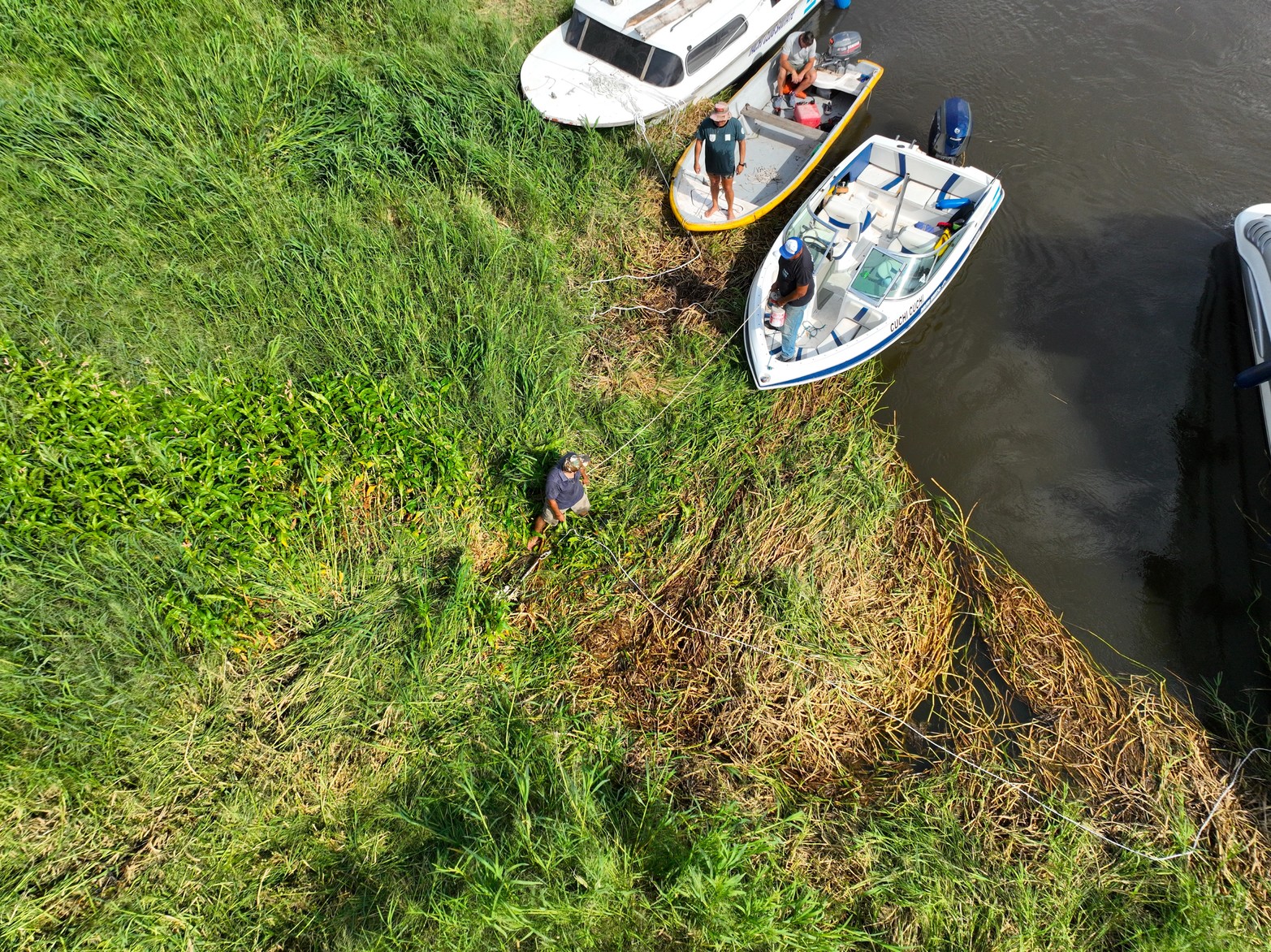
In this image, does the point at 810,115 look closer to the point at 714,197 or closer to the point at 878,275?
the point at 714,197

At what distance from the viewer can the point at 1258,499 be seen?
24.6 feet

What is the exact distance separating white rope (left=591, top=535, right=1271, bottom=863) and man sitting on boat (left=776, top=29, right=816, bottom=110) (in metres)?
7.86

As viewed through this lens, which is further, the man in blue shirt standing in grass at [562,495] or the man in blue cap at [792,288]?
the man in blue cap at [792,288]

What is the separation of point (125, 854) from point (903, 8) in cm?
1606

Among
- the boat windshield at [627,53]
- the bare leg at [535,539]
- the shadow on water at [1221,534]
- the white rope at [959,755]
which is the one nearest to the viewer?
the white rope at [959,755]

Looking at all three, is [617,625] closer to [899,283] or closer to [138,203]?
[899,283]

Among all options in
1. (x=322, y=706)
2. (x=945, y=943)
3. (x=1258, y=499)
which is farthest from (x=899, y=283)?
(x=322, y=706)

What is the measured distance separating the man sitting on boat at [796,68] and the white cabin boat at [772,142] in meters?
0.16

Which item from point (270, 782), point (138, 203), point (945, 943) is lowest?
point (945, 943)

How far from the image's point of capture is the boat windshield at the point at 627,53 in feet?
32.3

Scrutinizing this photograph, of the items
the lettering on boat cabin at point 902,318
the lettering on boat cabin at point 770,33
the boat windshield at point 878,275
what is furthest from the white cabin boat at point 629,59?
the lettering on boat cabin at point 902,318

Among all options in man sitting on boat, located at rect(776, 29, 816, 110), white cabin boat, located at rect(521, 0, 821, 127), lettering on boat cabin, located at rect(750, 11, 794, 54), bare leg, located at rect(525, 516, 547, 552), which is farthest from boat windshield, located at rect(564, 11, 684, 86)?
bare leg, located at rect(525, 516, 547, 552)

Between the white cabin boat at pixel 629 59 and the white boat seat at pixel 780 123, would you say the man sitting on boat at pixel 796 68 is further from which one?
the white cabin boat at pixel 629 59

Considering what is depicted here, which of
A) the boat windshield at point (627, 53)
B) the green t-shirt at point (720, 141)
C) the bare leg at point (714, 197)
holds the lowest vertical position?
the bare leg at point (714, 197)
